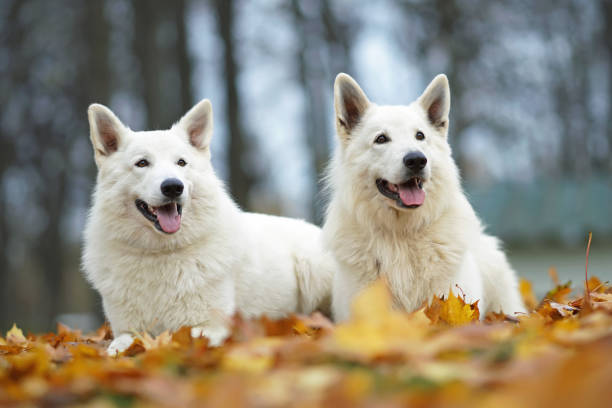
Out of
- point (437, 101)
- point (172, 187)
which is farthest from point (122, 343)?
point (437, 101)

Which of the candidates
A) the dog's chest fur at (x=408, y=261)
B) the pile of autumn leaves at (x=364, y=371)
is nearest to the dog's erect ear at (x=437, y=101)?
the dog's chest fur at (x=408, y=261)

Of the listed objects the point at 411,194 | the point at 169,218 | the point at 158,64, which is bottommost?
the point at 169,218

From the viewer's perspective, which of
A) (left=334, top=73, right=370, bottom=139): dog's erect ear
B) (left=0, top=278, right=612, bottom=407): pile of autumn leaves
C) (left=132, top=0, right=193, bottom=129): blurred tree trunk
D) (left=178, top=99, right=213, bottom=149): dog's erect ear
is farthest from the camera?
(left=132, top=0, right=193, bottom=129): blurred tree trunk

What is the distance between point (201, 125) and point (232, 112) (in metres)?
5.76

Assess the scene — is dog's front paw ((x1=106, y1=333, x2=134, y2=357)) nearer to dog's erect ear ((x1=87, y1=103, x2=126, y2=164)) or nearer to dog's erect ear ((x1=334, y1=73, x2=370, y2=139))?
dog's erect ear ((x1=87, y1=103, x2=126, y2=164))

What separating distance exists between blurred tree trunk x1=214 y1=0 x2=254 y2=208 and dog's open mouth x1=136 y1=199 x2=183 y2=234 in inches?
222

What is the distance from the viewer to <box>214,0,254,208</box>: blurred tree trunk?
1023 centimetres

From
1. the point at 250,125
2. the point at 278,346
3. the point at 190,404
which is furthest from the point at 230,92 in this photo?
the point at 190,404

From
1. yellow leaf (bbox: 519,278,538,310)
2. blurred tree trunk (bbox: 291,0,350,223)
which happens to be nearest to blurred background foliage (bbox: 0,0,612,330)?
blurred tree trunk (bbox: 291,0,350,223)

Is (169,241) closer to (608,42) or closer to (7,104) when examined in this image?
(7,104)

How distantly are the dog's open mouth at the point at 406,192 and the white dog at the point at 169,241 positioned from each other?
1211mm

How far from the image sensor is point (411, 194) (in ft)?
13.4

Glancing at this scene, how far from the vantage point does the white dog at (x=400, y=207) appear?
13.5ft

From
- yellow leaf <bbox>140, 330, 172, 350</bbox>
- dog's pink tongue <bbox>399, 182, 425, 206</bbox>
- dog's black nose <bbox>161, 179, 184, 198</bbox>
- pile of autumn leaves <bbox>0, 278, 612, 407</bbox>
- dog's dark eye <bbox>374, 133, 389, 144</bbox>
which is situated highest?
dog's dark eye <bbox>374, 133, 389, 144</bbox>
